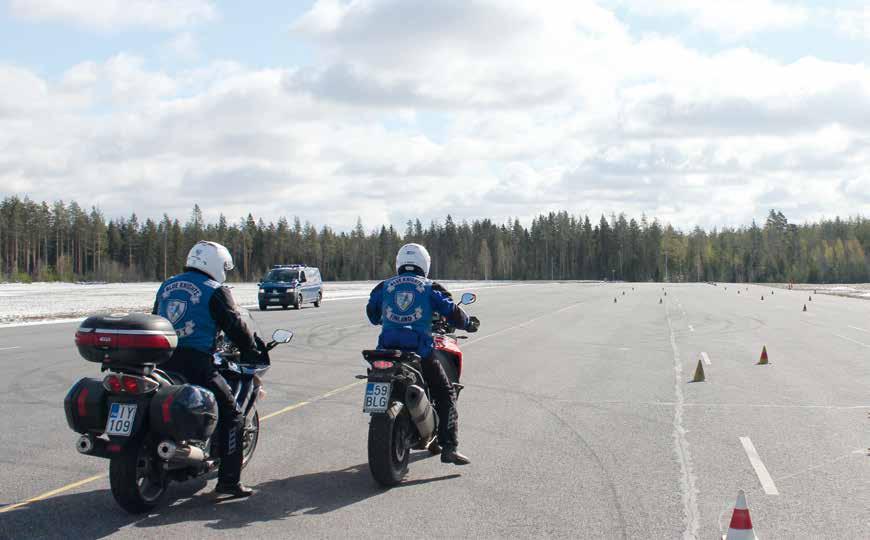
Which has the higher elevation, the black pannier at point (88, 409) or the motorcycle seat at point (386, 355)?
the motorcycle seat at point (386, 355)

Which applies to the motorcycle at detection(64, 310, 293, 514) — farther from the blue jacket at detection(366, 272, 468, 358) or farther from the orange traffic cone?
the orange traffic cone

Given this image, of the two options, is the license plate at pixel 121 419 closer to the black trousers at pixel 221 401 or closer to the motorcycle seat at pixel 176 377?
the motorcycle seat at pixel 176 377

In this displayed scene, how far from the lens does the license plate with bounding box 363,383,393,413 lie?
6429 mm

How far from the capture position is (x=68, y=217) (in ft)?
516

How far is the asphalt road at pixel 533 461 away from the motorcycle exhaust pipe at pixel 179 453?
0.38 metres

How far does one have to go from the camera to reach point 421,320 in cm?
702

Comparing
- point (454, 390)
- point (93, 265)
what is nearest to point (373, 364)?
point (454, 390)

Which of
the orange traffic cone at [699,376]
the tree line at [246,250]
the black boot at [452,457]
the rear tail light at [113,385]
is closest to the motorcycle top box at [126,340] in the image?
the rear tail light at [113,385]

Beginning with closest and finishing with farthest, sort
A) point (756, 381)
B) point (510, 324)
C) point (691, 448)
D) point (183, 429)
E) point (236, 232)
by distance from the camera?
point (183, 429) < point (691, 448) < point (756, 381) < point (510, 324) < point (236, 232)

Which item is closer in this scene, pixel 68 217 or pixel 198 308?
pixel 198 308

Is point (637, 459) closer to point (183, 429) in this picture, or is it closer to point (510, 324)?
point (183, 429)

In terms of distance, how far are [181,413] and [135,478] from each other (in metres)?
0.56

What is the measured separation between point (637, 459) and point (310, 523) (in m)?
3.34

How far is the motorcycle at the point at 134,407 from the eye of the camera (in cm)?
561
